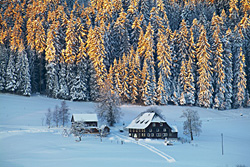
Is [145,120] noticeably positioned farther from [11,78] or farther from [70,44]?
[11,78]

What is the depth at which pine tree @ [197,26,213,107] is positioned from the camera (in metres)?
87.3

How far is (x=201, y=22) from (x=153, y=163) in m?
73.2

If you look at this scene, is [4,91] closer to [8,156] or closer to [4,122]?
[4,122]

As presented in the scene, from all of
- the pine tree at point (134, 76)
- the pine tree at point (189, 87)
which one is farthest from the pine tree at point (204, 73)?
the pine tree at point (134, 76)

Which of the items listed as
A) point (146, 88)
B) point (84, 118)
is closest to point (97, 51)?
point (146, 88)

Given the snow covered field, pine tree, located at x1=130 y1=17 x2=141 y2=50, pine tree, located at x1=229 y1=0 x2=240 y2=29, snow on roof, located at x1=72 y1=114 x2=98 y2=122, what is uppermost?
pine tree, located at x1=229 y1=0 x2=240 y2=29

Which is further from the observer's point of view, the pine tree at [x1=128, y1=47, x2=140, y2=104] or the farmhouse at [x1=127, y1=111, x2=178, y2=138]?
the pine tree at [x1=128, y1=47, x2=140, y2=104]

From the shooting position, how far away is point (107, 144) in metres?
49.1

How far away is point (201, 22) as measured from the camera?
101 metres

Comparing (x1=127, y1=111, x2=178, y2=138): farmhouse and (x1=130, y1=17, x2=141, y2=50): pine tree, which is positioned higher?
(x1=130, y1=17, x2=141, y2=50): pine tree

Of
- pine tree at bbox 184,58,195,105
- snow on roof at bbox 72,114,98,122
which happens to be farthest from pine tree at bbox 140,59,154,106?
snow on roof at bbox 72,114,98,122

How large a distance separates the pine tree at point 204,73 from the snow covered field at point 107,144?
4.63 m

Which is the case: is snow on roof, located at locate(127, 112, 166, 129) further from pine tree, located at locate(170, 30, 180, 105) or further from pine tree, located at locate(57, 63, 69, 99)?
pine tree, located at locate(57, 63, 69, 99)

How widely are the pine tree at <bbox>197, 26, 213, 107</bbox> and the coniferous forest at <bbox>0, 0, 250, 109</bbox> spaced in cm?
25
